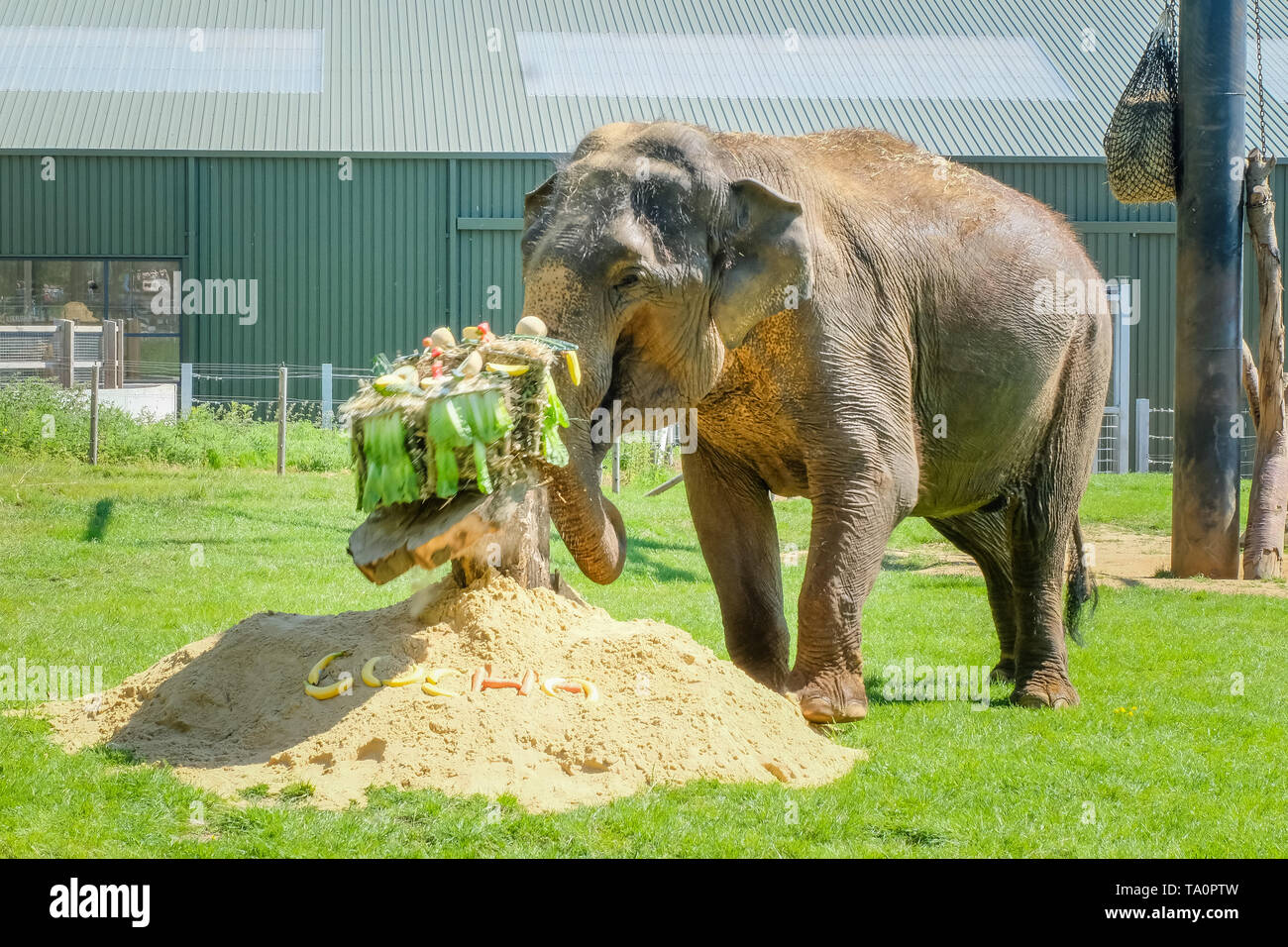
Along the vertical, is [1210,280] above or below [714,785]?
above

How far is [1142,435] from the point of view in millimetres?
28391

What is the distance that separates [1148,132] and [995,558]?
7.41 meters

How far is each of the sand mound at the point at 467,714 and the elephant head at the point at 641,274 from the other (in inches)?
23.7

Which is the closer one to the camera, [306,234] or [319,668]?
[319,668]

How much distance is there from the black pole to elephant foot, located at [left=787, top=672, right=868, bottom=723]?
8709 mm

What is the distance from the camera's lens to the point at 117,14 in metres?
32.3

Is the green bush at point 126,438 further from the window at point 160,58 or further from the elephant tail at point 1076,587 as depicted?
the elephant tail at point 1076,587

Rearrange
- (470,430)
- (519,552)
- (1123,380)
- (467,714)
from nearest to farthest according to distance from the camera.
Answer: (470,430), (467,714), (519,552), (1123,380)

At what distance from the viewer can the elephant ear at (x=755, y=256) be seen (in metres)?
7.23

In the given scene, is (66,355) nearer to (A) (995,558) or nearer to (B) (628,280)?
(A) (995,558)

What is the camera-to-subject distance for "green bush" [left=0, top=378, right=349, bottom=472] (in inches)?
782

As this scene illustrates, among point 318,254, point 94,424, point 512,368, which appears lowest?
point 512,368

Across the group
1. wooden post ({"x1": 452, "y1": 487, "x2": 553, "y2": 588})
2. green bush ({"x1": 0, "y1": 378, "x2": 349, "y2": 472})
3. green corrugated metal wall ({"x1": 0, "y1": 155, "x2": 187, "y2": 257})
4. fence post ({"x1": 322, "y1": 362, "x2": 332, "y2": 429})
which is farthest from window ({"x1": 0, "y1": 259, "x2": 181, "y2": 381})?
wooden post ({"x1": 452, "y1": 487, "x2": 553, "y2": 588})

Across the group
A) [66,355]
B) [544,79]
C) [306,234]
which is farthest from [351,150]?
[66,355]
